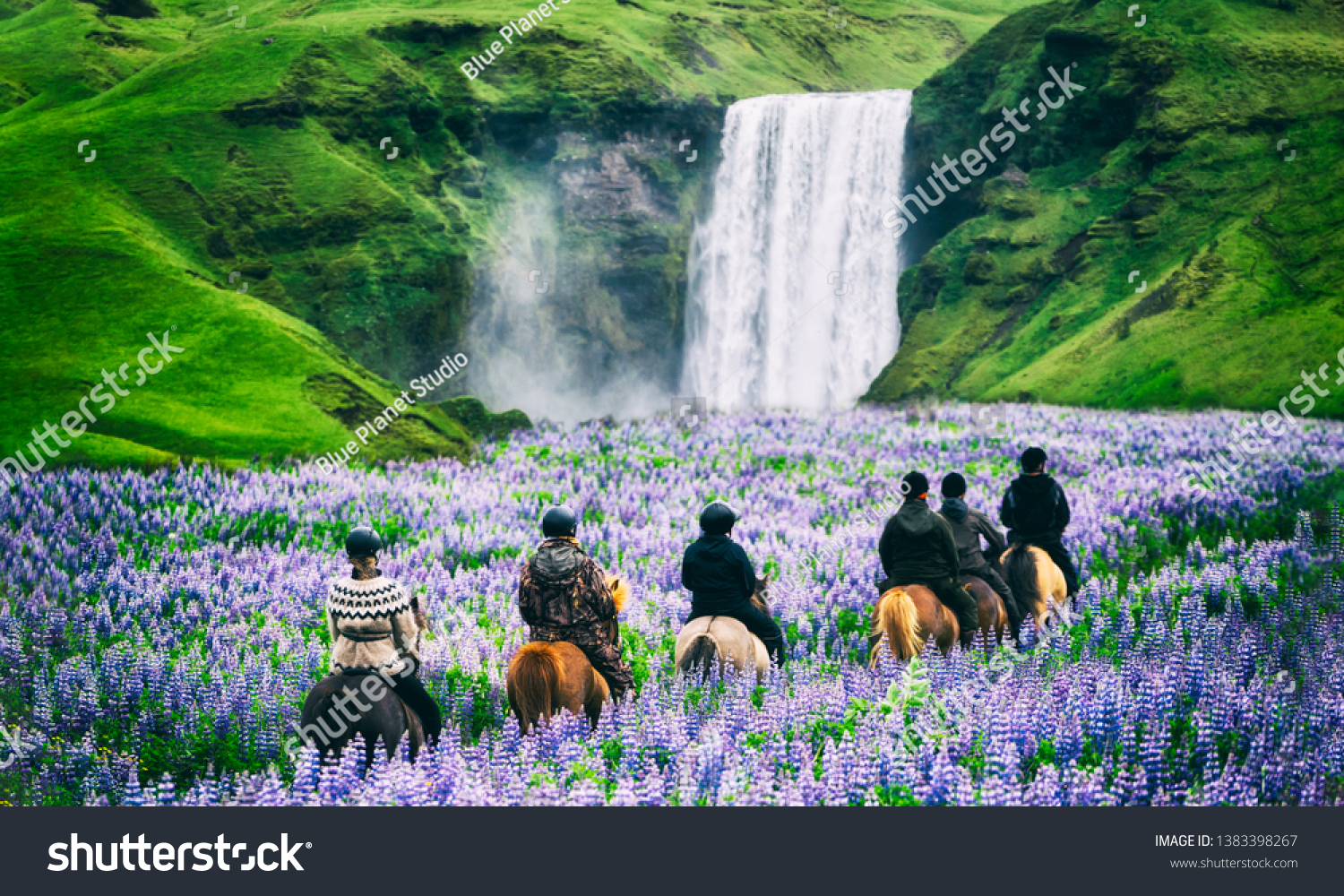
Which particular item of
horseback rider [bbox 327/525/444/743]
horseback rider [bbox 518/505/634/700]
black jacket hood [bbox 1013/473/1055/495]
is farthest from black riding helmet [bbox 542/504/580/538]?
black jacket hood [bbox 1013/473/1055/495]

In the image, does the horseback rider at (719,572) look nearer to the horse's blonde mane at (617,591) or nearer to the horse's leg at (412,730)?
the horse's blonde mane at (617,591)

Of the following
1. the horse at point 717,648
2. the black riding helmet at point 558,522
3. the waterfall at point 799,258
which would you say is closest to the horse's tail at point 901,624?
the horse at point 717,648

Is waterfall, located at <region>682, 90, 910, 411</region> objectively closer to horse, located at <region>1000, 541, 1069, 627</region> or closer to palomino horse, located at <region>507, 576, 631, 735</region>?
horse, located at <region>1000, 541, 1069, 627</region>

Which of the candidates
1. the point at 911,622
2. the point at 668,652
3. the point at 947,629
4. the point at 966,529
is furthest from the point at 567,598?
the point at 966,529

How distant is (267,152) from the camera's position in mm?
37562

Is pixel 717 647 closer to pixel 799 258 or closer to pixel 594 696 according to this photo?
pixel 594 696

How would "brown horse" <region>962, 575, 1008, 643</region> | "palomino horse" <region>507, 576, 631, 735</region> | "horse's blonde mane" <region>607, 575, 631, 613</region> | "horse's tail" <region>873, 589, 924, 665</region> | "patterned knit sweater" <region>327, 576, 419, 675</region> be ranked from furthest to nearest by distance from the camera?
"brown horse" <region>962, 575, 1008, 643</region>
"horse's tail" <region>873, 589, 924, 665</region>
"horse's blonde mane" <region>607, 575, 631, 613</region>
"palomino horse" <region>507, 576, 631, 735</region>
"patterned knit sweater" <region>327, 576, 419, 675</region>

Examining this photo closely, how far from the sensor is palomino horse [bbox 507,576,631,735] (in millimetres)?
7934

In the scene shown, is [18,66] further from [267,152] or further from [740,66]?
[740,66]

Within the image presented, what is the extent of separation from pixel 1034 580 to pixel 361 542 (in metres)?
7.00

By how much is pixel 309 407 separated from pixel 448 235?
17220mm

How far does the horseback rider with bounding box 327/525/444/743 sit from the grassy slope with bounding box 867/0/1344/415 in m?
29.0

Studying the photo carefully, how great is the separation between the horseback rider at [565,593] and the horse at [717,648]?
94 cm

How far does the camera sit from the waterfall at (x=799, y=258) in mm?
47781
